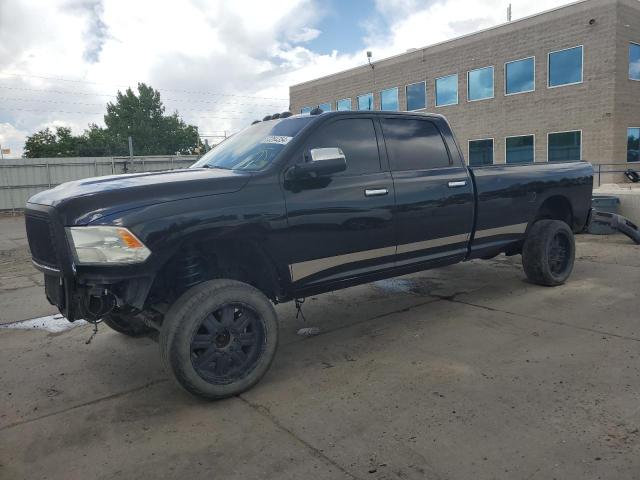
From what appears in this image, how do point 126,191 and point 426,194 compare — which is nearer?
point 126,191

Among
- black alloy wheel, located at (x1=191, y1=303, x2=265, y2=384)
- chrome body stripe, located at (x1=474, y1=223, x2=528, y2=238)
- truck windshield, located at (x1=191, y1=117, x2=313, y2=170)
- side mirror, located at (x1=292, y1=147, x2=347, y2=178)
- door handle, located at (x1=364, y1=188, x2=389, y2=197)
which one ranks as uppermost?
truck windshield, located at (x1=191, y1=117, x2=313, y2=170)

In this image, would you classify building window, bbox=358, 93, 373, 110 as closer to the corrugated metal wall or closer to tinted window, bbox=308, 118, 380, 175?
the corrugated metal wall

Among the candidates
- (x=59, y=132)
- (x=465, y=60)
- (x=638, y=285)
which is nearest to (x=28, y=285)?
(x=638, y=285)

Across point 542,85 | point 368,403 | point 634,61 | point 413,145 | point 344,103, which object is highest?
point 344,103

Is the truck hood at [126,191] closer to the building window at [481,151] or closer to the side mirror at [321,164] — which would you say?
the side mirror at [321,164]

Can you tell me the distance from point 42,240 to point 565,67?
23901 mm

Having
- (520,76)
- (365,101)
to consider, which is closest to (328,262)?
(520,76)

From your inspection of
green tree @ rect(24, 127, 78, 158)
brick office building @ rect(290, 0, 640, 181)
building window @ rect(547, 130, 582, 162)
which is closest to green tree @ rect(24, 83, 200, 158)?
green tree @ rect(24, 127, 78, 158)

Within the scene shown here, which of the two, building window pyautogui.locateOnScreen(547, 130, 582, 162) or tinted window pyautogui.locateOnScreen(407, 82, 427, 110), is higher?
tinted window pyautogui.locateOnScreen(407, 82, 427, 110)

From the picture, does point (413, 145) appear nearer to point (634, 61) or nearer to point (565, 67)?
point (565, 67)

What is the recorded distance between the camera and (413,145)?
4988mm

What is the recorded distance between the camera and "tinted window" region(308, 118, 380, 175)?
4.38 m

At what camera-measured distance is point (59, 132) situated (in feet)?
198

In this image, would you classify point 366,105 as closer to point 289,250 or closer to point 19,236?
point 19,236
